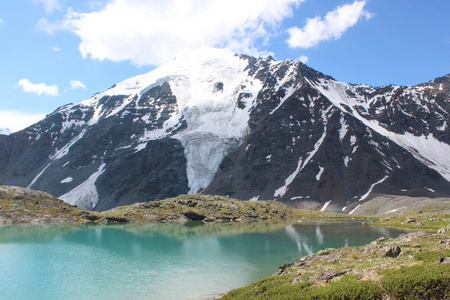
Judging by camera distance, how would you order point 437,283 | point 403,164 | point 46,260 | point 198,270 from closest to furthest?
point 437,283 < point 198,270 < point 46,260 < point 403,164

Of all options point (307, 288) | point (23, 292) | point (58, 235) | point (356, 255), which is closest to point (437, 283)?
point (307, 288)

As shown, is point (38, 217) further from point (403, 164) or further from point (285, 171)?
point (403, 164)

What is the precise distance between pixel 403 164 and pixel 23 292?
19106 centimetres

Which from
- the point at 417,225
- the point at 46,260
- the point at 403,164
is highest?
the point at 403,164

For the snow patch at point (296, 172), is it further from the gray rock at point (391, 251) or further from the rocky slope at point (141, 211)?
the gray rock at point (391, 251)

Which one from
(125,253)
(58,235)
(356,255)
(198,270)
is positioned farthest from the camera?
(58,235)

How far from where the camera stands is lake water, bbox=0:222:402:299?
3241 cm

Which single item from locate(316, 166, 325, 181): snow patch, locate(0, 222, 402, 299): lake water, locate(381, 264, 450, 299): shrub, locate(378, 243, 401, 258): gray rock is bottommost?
locate(0, 222, 402, 299): lake water

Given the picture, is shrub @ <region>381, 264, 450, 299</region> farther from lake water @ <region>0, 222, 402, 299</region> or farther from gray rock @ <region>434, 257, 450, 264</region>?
lake water @ <region>0, 222, 402, 299</region>

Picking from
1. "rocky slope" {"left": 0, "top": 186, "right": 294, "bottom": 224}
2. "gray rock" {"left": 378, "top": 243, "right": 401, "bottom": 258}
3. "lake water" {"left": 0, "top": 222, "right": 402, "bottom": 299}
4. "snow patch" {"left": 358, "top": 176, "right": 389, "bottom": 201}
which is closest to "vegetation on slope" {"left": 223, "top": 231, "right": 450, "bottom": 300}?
"gray rock" {"left": 378, "top": 243, "right": 401, "bottom": 258}

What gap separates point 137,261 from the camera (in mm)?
46406

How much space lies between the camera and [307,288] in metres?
20.2

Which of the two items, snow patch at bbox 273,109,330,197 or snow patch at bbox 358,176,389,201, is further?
snow patch at bbox 273,109,330,197

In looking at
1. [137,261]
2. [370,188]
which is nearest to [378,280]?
[137,261]
